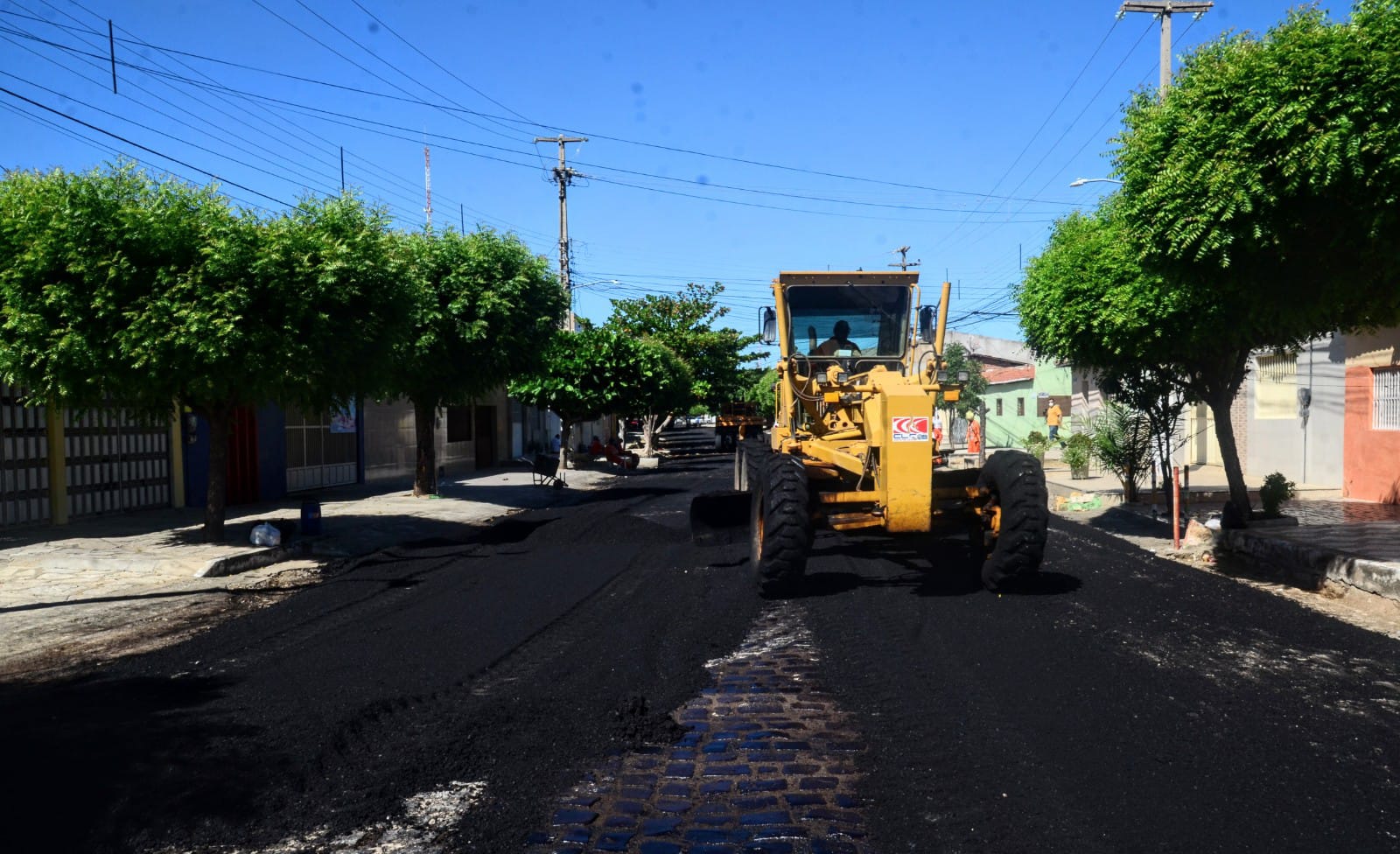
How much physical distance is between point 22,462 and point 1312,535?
16.5 meters

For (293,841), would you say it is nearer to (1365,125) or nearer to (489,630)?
(489,630)

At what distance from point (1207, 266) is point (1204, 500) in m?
10.2

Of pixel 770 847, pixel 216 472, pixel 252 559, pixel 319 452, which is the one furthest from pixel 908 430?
pixel 319 452

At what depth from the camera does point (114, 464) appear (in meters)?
16.7

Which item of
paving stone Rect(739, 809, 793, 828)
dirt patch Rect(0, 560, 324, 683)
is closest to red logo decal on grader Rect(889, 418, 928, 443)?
paving stone Rect(739, 809, 793, 828)

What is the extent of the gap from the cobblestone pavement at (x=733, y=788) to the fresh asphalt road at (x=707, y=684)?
12cm

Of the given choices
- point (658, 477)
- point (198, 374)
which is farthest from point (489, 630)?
point (658, 477)

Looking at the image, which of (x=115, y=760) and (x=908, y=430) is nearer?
(x=115, y=760)

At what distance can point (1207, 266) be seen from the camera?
934 cm

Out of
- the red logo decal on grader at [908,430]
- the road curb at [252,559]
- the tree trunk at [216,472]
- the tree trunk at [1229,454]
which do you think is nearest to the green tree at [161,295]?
the tree trunk at [216,472]

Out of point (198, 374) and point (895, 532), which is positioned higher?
point (198, 374)

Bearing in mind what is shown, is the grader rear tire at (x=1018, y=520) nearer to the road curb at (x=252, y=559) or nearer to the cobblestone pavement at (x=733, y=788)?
the cobblestone pavement at (x=733, y=788)

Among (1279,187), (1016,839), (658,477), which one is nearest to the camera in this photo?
(1016,839)

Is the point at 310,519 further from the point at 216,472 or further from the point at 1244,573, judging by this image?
the point at 1244,573
